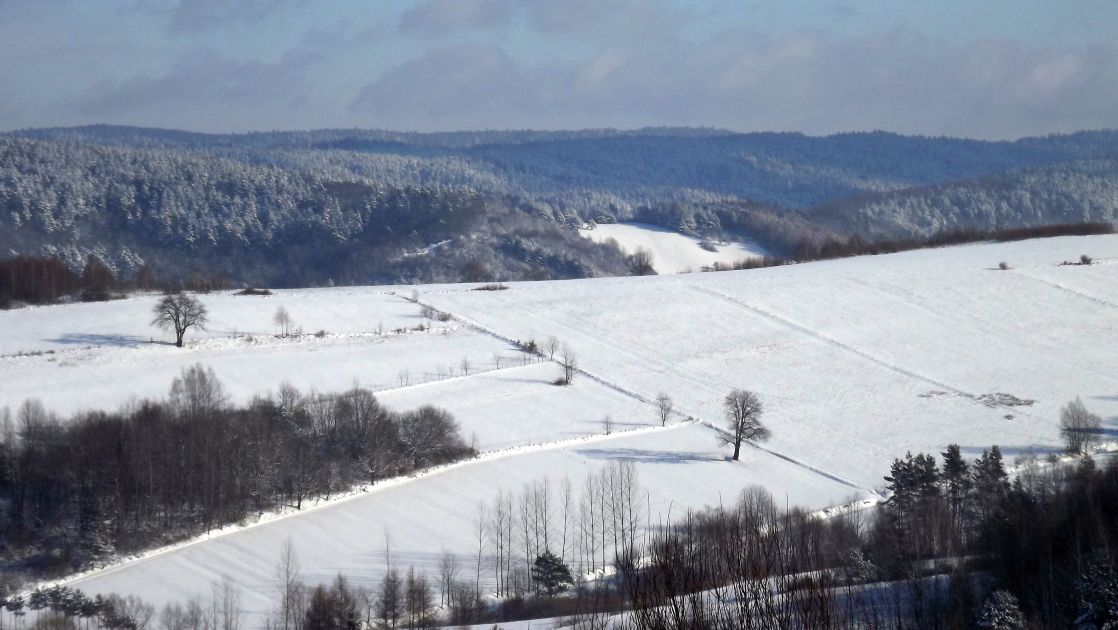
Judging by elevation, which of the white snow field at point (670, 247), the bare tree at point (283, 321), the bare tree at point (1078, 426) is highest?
the white snow field at point (670, 247)

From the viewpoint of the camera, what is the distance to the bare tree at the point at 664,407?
52406mm

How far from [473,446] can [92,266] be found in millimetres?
43030

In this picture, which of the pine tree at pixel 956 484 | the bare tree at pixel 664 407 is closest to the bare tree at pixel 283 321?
the bare tree at pixel 664 407

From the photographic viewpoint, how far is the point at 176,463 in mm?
40281

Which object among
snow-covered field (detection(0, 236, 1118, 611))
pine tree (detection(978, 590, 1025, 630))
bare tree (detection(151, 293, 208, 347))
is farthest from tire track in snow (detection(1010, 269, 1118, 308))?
pine tree (detection(978, 590, 1025, 630))

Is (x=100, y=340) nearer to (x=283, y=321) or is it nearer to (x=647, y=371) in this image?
(x=283, y=321)

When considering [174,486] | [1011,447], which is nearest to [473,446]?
[174,486]

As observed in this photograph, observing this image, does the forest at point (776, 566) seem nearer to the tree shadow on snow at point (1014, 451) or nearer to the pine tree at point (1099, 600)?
the pine tree at point (1099, 600)

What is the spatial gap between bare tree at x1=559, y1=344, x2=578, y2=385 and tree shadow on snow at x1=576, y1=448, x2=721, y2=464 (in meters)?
10.4

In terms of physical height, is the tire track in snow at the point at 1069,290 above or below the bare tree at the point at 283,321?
above

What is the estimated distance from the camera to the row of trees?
37.3m

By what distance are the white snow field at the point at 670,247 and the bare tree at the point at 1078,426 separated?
87.6 meters

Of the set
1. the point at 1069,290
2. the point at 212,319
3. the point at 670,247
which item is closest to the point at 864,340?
the point at 1069,290

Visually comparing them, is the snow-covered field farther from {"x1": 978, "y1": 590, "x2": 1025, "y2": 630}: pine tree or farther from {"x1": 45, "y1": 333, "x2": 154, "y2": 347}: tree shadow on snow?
{"x1": 978, "y1": 590, "x2": 1025, "y2": 630}: pine tree
